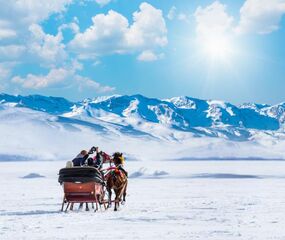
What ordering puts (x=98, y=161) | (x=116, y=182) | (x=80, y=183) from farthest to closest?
(x=98, y=161)
(x=116, y=182)
(x=80, y=183)

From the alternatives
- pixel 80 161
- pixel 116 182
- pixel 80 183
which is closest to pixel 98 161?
pixel 80 161

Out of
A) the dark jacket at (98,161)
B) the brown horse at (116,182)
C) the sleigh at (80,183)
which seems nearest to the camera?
the sleigh at (80,183)

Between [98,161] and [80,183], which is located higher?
[98,161]

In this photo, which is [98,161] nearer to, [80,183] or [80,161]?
[80,161]

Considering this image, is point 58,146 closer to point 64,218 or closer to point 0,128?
point 0,128

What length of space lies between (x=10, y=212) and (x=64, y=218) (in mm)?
2810

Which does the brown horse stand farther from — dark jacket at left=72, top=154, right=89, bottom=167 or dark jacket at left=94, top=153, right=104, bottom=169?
dark jacket at left=72, top=154, right=89, bottom=167

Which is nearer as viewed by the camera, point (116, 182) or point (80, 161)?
point (116, 182)

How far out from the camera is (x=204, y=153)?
19388 centimetres

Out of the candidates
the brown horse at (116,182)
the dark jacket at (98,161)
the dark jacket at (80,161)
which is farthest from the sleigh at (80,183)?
the dark jacket at (80,161)

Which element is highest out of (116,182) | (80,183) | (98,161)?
(98,161)

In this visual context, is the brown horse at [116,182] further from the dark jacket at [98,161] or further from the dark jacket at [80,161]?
the dark jacket at [80,161]

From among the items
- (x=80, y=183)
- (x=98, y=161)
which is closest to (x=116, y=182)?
(x=98, y=161)

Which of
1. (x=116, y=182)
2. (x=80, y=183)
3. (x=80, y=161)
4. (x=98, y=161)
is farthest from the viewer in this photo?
(x=80, y=161)
